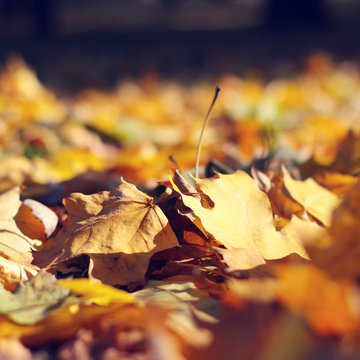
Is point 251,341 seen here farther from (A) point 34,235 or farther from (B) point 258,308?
(A) point 34,235

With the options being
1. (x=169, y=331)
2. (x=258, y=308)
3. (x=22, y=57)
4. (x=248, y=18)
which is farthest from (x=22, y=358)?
(x=248, y=18)

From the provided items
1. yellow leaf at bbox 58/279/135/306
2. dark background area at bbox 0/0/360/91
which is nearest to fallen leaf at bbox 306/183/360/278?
yellow leaf at bbox 58/279/135/306

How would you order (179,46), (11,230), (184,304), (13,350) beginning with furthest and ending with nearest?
(179,46) < (11,230) < (184,304) < (13,350)

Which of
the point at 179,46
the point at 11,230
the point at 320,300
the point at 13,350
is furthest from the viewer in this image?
the point at 179,46

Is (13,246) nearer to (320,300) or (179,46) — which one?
(320,300)

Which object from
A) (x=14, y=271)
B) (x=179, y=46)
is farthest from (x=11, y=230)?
(x=179, y=46)

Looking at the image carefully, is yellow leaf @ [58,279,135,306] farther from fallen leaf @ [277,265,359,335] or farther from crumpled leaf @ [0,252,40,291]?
fallen leaf @ [277,265,359,335]

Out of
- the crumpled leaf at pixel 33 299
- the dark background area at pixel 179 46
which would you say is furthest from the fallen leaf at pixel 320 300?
the dark background area at pixel 179 46
